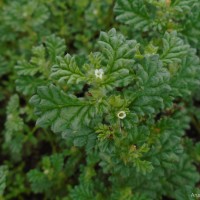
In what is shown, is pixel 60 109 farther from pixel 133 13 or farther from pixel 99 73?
pixel 133 13

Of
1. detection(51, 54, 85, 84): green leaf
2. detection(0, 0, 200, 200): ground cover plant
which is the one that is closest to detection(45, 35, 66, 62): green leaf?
detection(0, 0, 200, 200): ground cover plant

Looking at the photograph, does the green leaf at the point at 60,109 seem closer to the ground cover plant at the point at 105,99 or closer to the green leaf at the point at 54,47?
the ground cover plant at the point at 105,99

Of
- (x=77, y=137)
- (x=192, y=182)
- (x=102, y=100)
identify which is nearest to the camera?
(x=102, y=100)

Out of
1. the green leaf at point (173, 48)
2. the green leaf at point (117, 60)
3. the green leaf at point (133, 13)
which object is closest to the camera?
the green leaf at point (117, 60)

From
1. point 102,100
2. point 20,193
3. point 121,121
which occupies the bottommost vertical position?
point 20,193

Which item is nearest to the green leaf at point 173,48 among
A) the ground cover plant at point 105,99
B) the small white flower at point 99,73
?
the ground cover plant at point 105,99

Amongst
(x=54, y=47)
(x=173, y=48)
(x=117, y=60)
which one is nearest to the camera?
(x=117, y=60)

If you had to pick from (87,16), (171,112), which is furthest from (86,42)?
(171,112)

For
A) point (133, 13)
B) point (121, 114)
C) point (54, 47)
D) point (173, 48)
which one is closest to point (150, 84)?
point (121, 114)

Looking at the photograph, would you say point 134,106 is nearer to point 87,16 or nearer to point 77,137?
point 77,137
